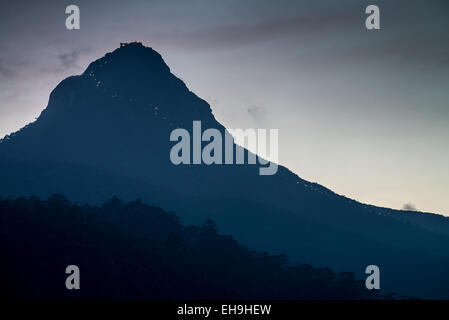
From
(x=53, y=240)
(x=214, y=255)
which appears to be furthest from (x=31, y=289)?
(x=214, y=255)

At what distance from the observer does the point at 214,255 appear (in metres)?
99.9

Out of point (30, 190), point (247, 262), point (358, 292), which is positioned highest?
point (30, 190)

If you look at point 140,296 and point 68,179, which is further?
A: point 68,179

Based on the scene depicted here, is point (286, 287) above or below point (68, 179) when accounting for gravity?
below

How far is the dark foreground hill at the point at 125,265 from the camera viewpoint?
259 ft

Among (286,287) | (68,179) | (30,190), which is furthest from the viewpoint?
(68,179)

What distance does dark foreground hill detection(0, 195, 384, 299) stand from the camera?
78.8 m

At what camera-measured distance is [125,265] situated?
83875 mm

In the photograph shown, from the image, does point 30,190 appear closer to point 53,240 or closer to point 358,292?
point 53,240

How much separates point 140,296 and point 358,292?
47.9 m

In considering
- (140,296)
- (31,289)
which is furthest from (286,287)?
(31,289)
